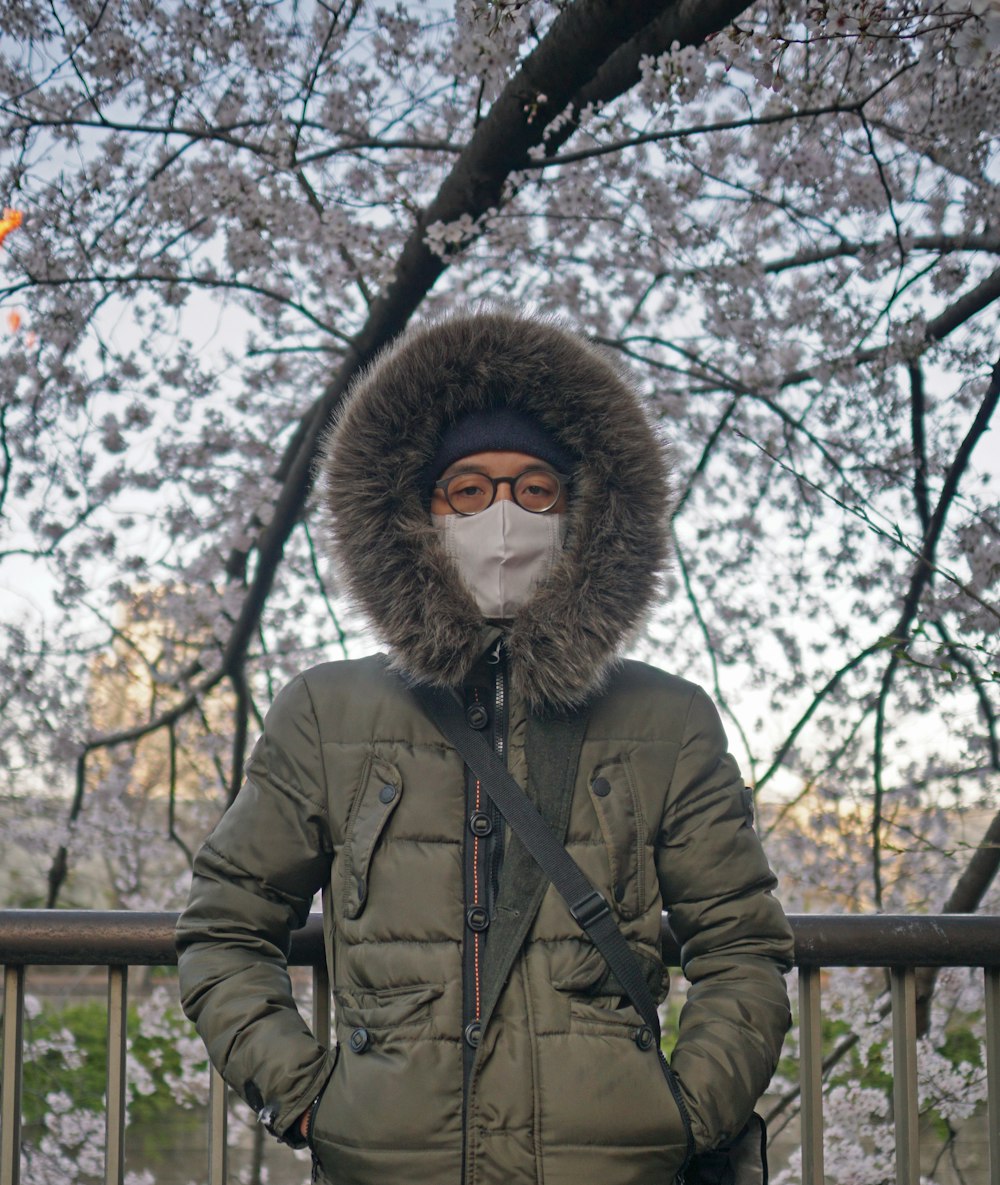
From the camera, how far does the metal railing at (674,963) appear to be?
6.12 feet

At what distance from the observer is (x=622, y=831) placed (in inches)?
62.7

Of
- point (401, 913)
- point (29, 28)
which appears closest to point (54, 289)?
point (29, 28)

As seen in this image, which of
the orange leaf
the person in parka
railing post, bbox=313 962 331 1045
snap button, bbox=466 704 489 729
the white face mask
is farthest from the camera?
the orange leaf

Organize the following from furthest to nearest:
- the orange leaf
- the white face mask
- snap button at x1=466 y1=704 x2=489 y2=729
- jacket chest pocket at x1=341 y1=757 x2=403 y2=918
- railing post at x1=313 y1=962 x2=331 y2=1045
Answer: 1. the orange leaf
2. railing post at x1=313 y1=962 x2=331 y2=1045
3. the white face mask
4. snap button at x1=466 y1=704 x2=489 y2=729
5. jacket chest pocket at x1=341 y1=757 x2=403 y2=918

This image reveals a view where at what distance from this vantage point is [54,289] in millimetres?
4895

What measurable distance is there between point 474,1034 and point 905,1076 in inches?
36.5

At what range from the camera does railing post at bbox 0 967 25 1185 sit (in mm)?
1863

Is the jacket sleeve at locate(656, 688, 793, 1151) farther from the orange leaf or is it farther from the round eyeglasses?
the orange leaf

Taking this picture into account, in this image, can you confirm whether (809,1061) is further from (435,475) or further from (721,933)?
(435,475)

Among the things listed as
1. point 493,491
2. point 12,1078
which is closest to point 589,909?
point 493,491

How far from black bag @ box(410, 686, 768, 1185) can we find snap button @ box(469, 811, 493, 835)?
0.02 metres

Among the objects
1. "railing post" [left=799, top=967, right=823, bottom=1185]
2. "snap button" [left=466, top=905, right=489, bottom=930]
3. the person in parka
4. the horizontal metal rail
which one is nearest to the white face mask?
the person in parka

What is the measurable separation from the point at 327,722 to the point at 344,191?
3.77 metres

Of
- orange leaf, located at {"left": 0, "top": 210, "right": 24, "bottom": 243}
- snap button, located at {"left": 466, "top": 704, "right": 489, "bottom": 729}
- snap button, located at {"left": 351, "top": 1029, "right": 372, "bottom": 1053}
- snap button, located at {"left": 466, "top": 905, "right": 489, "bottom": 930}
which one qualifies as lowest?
snap button, located at {"left": 351, "top": 1029, "right": 372, "bottom": 1053}
